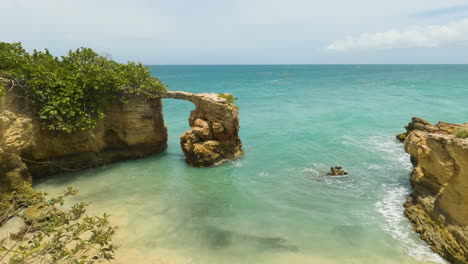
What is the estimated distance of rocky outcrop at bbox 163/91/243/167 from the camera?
738 inches

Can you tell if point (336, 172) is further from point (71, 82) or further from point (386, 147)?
point (71, 82)

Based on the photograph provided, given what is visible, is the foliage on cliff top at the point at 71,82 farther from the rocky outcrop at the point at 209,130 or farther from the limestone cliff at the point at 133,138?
the rocky outcrop at the point at 209,130

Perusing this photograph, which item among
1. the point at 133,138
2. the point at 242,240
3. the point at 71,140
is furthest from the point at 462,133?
the point at 71,140

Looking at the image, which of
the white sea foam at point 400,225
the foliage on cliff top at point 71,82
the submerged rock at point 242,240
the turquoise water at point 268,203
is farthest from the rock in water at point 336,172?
the foliage on cliff top at point 71,82

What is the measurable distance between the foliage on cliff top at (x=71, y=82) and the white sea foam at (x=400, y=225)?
1524cm

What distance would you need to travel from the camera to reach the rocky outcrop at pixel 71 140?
13.4m

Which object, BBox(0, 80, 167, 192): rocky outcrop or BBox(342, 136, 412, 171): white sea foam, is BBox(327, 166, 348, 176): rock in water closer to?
BBox(342, 136, 412, 171): white sea foam

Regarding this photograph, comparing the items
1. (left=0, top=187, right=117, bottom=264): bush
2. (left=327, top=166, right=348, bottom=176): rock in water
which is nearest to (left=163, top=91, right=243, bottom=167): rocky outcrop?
(left=327, top=166, right=348, bottom=176): rock in water

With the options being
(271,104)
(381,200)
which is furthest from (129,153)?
(271,104)

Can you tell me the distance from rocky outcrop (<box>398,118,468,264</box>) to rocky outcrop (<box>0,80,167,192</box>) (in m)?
15.6

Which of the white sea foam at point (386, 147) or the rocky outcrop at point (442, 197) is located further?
the white sea foam at point (386, 147)

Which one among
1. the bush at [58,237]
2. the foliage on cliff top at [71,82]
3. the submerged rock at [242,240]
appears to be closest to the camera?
the bush at [58,237]

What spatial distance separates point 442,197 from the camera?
11211 mm

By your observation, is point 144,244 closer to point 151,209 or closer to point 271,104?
point 151,209
